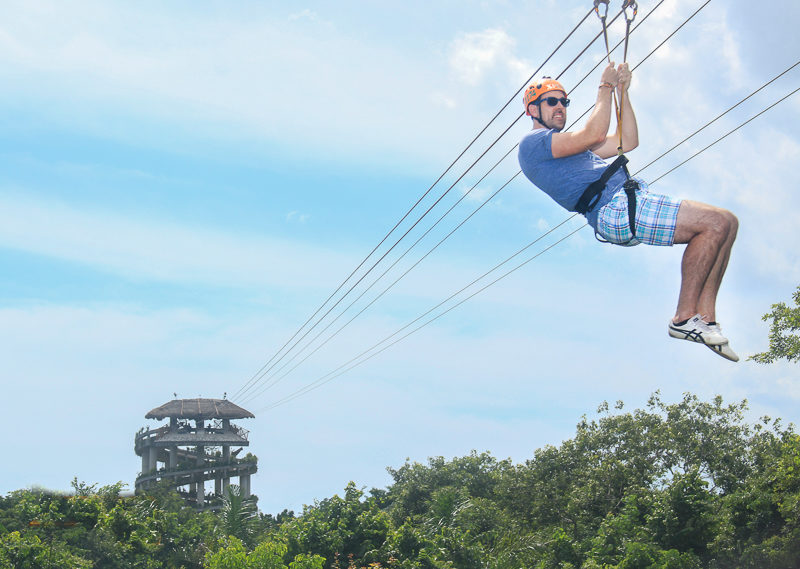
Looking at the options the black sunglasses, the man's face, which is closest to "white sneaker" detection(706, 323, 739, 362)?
the man's face

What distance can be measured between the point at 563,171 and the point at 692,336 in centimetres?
171

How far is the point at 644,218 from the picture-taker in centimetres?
643

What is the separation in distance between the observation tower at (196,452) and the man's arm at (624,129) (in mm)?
53226

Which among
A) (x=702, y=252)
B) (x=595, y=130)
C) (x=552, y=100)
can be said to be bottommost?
(x=702, y=252)

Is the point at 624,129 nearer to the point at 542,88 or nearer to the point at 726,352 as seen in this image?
the point at 542,88

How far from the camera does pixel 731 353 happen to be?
618cm

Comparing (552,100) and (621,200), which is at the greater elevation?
(552,100)

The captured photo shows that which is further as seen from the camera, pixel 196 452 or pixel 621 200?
pixel 196 452

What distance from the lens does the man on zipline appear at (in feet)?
20.5

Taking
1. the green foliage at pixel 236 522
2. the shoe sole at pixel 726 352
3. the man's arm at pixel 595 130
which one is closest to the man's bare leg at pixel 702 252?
the shoe sole at pixel 726 352

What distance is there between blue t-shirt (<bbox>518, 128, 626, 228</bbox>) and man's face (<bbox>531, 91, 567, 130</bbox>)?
0.12 m

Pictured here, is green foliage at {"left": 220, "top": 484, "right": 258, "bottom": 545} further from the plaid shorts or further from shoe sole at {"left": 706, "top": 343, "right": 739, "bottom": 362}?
shoe sole at {"left": 706, "top": 343, "right": 739, "bottom": 362}

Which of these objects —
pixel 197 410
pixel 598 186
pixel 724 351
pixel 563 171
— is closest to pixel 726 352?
pixel 724 351

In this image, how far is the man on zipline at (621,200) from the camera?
625 cm
